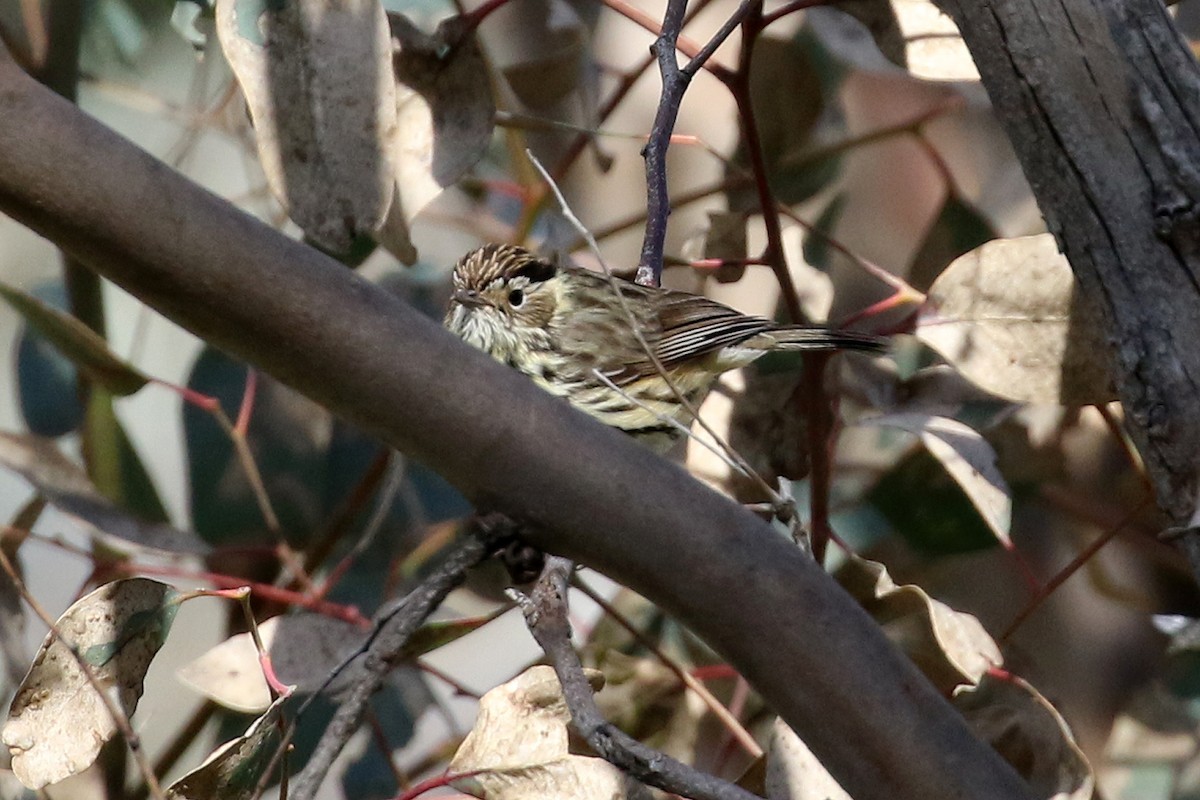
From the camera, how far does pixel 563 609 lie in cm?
112

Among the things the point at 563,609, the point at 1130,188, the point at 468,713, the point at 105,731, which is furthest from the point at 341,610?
the point at 468,713

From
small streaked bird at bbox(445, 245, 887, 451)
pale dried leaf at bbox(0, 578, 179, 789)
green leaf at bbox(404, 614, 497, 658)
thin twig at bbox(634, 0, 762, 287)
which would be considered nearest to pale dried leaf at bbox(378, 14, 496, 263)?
thin twig at bbox(634, 0, 762, 287)

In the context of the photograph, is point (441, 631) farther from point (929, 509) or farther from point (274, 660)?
point (929, 509)

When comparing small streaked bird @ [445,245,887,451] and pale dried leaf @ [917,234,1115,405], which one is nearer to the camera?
pale dried leaf @ [917,234,1115,405]

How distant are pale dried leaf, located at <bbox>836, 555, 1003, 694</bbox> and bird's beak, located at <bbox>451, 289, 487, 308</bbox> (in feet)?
2.67

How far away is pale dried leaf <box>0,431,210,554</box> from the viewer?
189 centimetres

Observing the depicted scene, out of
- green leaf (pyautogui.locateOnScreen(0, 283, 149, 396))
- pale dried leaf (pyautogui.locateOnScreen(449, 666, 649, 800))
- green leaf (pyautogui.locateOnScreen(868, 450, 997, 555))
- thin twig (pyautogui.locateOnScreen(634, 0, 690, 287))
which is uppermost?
green leaf (pyautogui.locateOnScreen(0, 283, 149, 396))

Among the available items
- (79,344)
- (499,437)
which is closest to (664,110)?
(499,437)

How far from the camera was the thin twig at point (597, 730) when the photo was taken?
937 millimetres

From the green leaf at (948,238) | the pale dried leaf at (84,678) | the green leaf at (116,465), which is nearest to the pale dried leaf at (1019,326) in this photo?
the green leaf at (948,238)

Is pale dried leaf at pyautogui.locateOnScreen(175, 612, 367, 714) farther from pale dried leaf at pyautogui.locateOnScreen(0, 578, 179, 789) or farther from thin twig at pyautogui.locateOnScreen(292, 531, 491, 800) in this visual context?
thin twig at pyautogui.locateOnScreen(292, 531, 491, 800)

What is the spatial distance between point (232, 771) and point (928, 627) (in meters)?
0.89

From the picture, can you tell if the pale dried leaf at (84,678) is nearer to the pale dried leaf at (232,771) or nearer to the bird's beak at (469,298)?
the pale dried leaf at (232,771)

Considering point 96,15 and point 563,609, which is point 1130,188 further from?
point 96,15
